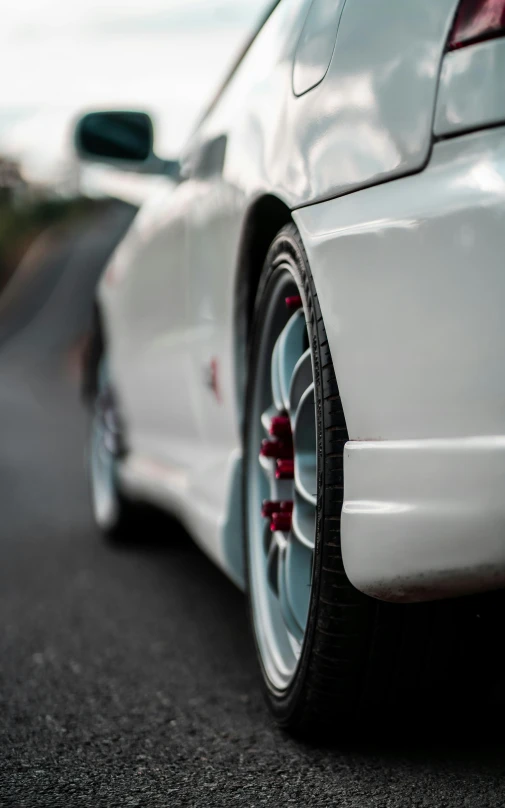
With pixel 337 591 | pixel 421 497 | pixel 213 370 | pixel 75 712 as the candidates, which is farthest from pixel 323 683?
pixel 213 370

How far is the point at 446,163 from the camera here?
156 centimetres

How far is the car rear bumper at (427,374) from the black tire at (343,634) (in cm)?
7

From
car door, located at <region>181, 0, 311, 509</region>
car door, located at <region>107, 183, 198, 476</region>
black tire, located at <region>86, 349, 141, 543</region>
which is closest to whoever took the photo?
car door, located at <region>181, 0, 311, 509</region>

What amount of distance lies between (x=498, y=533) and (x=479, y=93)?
1.99 ft

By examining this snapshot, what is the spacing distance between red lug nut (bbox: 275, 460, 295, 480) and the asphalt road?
1.61 feet

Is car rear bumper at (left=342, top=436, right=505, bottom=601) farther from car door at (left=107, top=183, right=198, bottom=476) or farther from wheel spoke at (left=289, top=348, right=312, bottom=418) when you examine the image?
car door at (left=107, top=183, right=198, bottom=476)

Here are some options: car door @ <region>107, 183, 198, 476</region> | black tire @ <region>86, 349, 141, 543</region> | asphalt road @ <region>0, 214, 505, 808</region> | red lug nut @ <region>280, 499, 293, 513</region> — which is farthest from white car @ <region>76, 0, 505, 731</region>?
black tire @ <region>86, 349, 141, 543</region>

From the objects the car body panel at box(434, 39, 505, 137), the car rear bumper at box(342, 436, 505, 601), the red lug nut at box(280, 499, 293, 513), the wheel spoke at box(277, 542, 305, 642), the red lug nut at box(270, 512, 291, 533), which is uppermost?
the car body panel at box(434, 39, 505, 137)

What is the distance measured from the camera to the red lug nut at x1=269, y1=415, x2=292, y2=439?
2127 millimetres

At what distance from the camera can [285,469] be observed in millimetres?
2105

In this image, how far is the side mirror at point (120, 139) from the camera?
3.59 meters

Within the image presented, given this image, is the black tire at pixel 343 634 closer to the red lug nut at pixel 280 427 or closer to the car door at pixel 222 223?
the red lug nut at pixel 280 427

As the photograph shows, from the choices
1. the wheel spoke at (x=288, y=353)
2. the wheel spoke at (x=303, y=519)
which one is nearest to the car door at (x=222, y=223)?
the wheel spoke at (x=288, y=353)

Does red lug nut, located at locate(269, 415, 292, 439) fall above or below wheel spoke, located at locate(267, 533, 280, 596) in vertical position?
above
